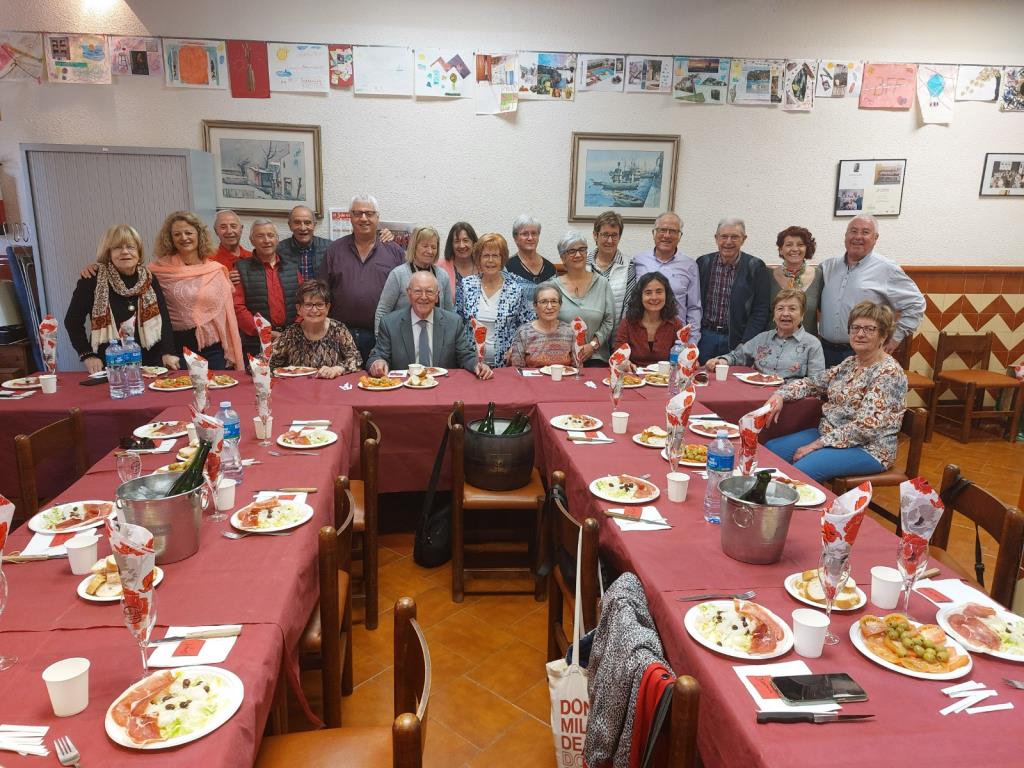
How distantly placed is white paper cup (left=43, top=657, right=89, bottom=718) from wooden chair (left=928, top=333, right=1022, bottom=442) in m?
6.20

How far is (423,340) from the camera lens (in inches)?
162

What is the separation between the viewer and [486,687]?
2590 millimetres

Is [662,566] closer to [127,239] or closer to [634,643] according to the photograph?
[634,643]

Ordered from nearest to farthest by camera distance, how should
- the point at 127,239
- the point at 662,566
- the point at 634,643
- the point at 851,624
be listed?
the point at 634,643 < the point at 851,624 < the point at 662,566 < the point at 127,239

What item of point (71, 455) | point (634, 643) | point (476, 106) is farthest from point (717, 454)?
point (476, 106)

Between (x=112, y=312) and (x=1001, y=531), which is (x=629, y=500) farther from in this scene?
(x=112, y=312)

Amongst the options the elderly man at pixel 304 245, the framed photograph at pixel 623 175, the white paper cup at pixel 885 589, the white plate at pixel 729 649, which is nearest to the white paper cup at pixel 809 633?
the white plate at pixel 729 649

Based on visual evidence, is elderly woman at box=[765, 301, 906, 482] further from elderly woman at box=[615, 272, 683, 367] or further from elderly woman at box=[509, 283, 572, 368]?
elderly woman at box=[509, 283, 572, 368]

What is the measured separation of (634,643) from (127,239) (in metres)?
3.55

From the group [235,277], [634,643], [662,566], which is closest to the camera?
[634,643]

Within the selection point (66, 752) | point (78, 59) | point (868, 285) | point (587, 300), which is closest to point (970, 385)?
point (868, 285)

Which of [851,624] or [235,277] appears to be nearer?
[851,624]

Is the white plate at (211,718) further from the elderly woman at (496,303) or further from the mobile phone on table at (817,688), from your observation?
the elderly woman at (496,303)

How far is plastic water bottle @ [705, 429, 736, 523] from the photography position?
217 cm
